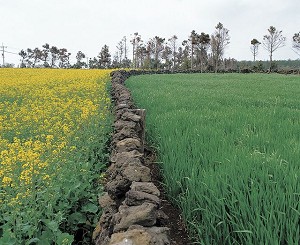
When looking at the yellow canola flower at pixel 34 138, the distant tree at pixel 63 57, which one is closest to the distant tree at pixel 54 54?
the distant tree at pixel 63 57

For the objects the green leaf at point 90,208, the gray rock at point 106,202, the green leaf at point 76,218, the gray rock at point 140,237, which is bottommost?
the green leaf at point 76,218

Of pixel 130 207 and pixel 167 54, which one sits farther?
pixel 167 54

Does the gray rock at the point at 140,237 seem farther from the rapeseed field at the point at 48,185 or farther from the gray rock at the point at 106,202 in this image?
the gray rock at the point at 106,202

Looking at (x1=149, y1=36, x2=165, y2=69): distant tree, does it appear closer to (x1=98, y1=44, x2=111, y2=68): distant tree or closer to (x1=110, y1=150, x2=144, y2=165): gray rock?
(x1=98, y1=44, x2=111, y2=68): distant tree

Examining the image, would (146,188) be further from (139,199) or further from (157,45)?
(157,45)

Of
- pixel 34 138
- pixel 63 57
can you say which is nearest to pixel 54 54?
pixel 63 57

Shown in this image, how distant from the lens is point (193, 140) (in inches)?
167

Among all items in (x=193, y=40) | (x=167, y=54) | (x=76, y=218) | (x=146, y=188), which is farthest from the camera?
(x=167, y=54)

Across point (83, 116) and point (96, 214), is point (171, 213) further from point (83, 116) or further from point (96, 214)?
point (83, 116)

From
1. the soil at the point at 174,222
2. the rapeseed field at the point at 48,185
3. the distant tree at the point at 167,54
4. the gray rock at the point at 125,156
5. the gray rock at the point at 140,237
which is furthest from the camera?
the distant tree at the point at 167,54

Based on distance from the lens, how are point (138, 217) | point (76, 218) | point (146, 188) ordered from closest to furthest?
point (138, 217) → point (146, 188) → point (76, 218)

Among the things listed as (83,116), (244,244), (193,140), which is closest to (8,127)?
(83,116)

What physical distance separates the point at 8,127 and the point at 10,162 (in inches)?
123

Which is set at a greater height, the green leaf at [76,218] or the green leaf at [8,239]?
the green leaf at [8,239]
